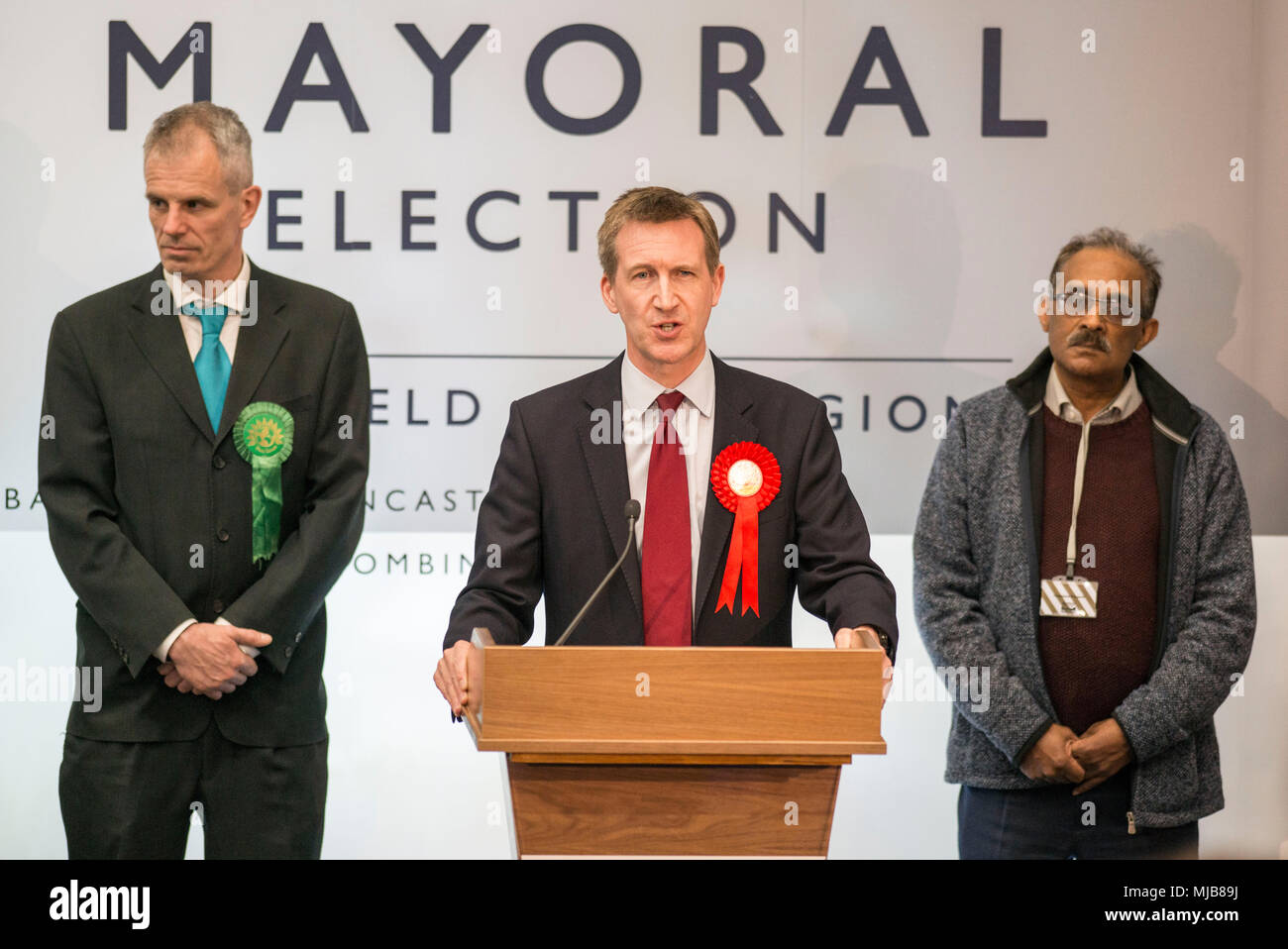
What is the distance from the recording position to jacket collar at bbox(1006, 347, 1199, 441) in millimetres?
3539

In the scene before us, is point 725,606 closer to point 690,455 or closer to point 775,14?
point 690,455

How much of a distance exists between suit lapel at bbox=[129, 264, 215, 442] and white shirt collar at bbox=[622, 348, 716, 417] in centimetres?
98

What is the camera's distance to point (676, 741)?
226 centimetres

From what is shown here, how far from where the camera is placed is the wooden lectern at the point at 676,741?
2252 millimetres

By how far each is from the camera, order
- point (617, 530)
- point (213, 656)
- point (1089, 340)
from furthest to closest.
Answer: point (1089, 340), point (213, 656), point (617, 530)

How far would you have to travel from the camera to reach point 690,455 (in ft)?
9.78

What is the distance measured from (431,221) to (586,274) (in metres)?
0.47

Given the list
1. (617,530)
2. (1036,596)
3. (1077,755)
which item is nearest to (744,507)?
(617,530)

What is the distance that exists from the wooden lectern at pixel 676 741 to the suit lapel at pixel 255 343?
1300 millimetres

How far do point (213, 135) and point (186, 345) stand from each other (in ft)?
1.75

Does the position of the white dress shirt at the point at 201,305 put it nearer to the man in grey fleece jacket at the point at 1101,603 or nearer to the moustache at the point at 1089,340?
the man in grey fleece jacket at the point at 1101,603

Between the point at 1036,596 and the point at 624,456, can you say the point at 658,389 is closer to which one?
the point at 624,456
